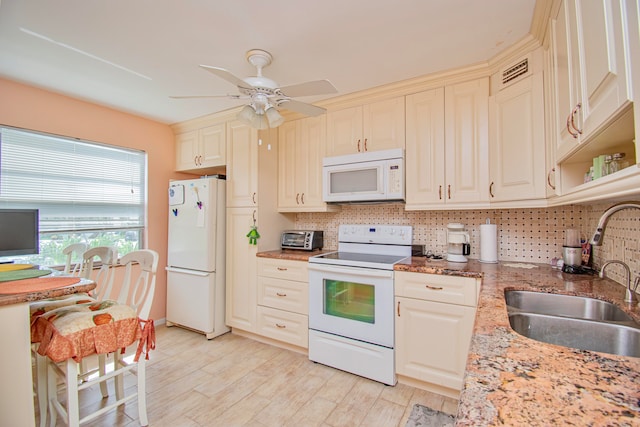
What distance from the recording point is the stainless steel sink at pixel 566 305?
1.22m

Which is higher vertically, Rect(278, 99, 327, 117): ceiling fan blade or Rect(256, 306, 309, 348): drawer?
Rect(278, 99, 327, 117): ceiling fan blade

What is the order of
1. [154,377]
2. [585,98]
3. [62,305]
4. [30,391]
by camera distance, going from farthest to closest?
1. [154,377]
2. [62,305]
3. [30,391]
4. [585,98]

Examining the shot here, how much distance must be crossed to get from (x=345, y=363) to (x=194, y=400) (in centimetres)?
111

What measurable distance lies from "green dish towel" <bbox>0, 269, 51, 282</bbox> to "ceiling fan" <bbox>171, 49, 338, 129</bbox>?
1426 millimetres

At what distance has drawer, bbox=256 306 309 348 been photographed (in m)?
2.55

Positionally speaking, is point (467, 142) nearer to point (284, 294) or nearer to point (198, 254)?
point (284, 294)

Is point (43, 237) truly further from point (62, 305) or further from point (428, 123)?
point (428, 123)

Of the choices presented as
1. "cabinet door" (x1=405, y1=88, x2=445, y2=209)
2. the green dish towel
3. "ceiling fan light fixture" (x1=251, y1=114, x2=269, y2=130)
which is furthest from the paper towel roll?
the green dish towel

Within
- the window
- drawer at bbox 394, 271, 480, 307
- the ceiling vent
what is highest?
the ceiling vent

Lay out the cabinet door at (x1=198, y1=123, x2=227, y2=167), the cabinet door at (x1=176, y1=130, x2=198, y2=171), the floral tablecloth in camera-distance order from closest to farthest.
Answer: the floral tablecloth < the cabinet door at (x1=198, y1=123, x2=227, y2=167) < the cabinet door at (x1=176, y1=130, x2=198, y2=171)

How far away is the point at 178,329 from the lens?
10.6 feet

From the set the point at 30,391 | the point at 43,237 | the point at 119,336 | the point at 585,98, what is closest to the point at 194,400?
the point at 119,336

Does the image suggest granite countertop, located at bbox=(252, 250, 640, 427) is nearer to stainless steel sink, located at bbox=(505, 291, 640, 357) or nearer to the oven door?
stainless steel sink, located at bbox=(505, 291, 640, 357)

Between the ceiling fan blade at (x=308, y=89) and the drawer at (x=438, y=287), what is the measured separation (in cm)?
133
